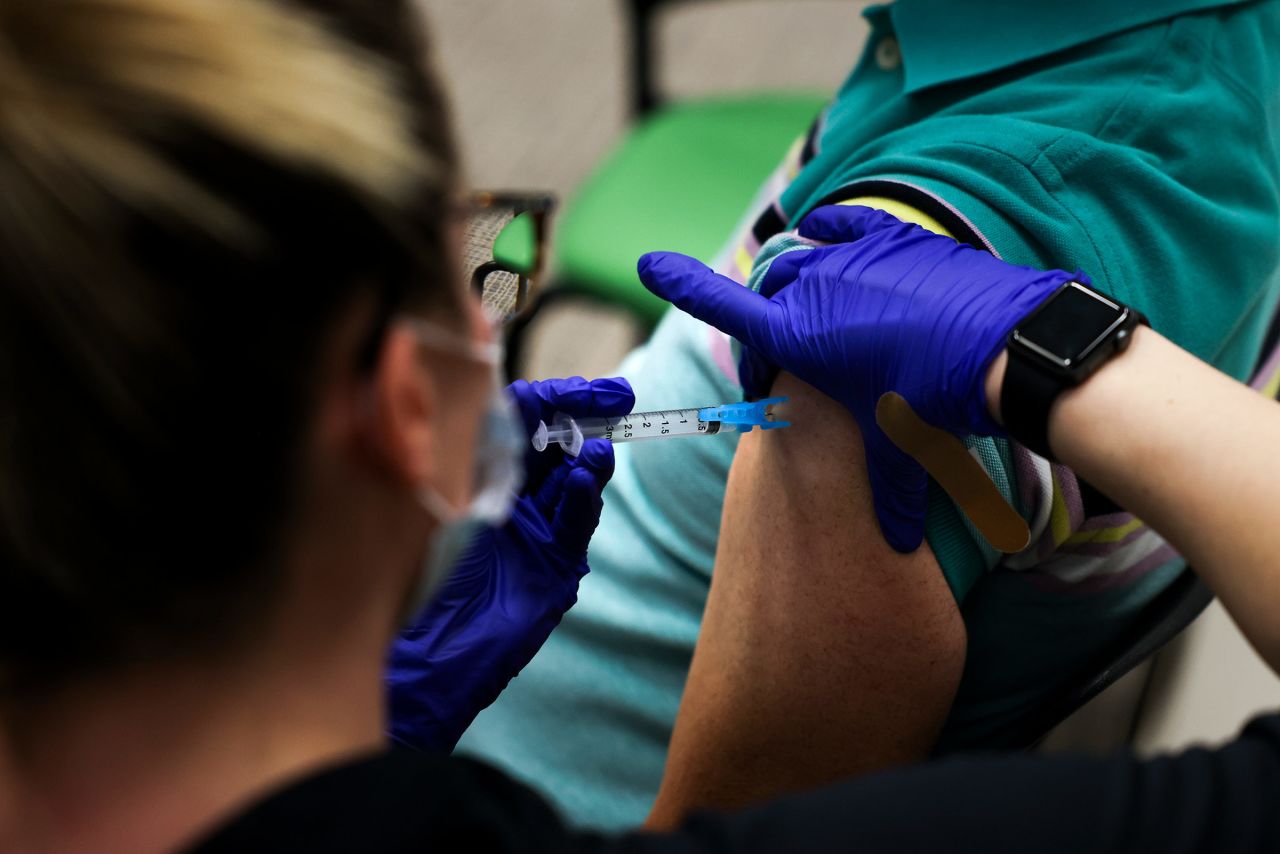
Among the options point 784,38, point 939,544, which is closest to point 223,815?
point 939,544

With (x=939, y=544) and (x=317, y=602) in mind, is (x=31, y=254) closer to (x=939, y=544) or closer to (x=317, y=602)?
(x=317, y=602)

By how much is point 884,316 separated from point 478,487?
0.36 meters

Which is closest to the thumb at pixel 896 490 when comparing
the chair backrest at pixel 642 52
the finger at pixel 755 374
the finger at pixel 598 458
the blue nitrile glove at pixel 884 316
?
the blue nitrile glove at pixel 884 316

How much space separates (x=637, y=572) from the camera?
1136mm

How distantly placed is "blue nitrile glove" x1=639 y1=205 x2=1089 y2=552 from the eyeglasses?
152mm

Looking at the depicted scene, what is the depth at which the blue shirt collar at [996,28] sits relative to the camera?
914mm

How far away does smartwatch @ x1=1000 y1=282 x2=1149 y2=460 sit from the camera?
763 millimetres

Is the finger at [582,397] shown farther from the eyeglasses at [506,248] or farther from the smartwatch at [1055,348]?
the smartwatch at [1055,348]

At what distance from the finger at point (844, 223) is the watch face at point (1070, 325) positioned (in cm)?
15

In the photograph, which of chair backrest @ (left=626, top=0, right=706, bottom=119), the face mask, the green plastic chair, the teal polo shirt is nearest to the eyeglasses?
the teal polo shirt

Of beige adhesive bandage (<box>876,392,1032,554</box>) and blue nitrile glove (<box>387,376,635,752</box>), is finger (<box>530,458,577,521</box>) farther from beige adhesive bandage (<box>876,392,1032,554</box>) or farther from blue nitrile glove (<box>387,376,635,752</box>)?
beige adhesive bandage (<box>876,392,1032,554</box>)

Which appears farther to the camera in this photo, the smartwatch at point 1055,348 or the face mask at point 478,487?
the smartwatch at point 1055,348

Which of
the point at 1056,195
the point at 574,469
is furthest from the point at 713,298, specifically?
the point at 1056,195

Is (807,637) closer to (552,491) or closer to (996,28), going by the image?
(552,491)
